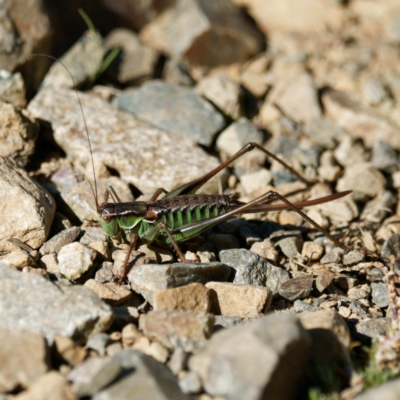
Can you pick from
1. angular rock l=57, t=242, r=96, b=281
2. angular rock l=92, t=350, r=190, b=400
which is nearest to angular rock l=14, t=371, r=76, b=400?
angular rock l=92, t=350, r=190, b=400

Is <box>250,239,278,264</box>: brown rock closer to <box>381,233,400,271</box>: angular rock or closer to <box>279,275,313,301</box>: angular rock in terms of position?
<box>279,275,313,301</box>: angular rock

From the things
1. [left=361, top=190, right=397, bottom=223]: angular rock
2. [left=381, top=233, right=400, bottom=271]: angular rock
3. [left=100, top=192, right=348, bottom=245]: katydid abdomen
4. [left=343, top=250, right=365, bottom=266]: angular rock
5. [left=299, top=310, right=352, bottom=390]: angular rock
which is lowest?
[left=361, top=190, right=397, bottom=223]: angular rock

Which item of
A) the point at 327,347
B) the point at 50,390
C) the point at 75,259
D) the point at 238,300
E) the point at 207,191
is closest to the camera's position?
the point at 50,390

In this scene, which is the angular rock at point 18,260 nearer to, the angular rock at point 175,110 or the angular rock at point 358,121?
the angular rock at point 175,110

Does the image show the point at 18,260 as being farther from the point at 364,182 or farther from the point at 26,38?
the point at 364,182

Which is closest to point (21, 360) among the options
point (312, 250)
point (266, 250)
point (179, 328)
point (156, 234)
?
point (179, 328)

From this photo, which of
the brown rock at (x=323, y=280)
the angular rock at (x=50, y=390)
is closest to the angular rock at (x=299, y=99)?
the brown rock at (x=323, y=280)

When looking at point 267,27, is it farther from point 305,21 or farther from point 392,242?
point 392,242
